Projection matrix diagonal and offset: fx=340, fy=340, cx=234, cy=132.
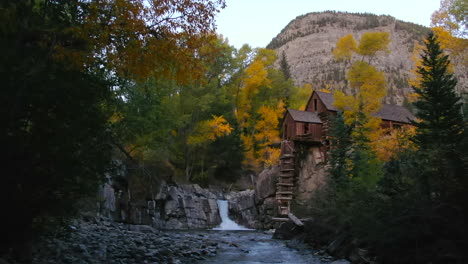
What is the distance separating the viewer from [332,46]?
398 feet

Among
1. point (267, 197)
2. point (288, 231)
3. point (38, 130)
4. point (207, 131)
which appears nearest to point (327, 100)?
point (267, 197)

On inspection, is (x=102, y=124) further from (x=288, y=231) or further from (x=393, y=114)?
(x=393, y=114)

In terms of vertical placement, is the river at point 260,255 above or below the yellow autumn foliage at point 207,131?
below

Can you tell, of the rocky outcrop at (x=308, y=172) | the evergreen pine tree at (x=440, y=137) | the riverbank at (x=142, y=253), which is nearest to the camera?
the evergreen pine tree at (x=440, y=137)

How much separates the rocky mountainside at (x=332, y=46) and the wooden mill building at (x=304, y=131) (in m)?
70.8

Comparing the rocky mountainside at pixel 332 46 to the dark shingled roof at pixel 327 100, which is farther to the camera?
the rocky mountainside at pixel 332 46

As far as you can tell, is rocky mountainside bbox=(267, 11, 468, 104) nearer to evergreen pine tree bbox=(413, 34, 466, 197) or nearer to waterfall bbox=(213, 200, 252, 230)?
waterfall bbox=(213, 200, 252, 230)

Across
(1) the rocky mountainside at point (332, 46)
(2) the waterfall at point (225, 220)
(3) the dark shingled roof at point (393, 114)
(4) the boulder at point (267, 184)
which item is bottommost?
(2) the waterfall at point (225, 220)

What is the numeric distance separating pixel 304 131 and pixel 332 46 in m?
104

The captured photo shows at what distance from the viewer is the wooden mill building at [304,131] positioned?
1000 inches

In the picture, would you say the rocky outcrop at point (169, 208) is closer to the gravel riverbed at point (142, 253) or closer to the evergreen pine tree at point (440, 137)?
the gravel riverbed at point (142, 253)

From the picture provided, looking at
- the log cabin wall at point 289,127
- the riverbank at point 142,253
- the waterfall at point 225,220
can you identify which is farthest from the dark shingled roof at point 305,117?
the riverbank at point 142,253

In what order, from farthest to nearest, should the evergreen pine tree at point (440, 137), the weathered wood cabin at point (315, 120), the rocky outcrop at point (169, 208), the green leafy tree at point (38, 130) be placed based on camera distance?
the weathered wood cabin at point (315, 120) → the rocky outcrop at point (169, 208) → the evergreen pine tree at point (440, 137) → the green leafy tree at point (38, 130)

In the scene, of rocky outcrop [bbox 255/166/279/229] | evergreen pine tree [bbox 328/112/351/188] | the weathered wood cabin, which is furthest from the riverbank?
the weathered wood cabin
